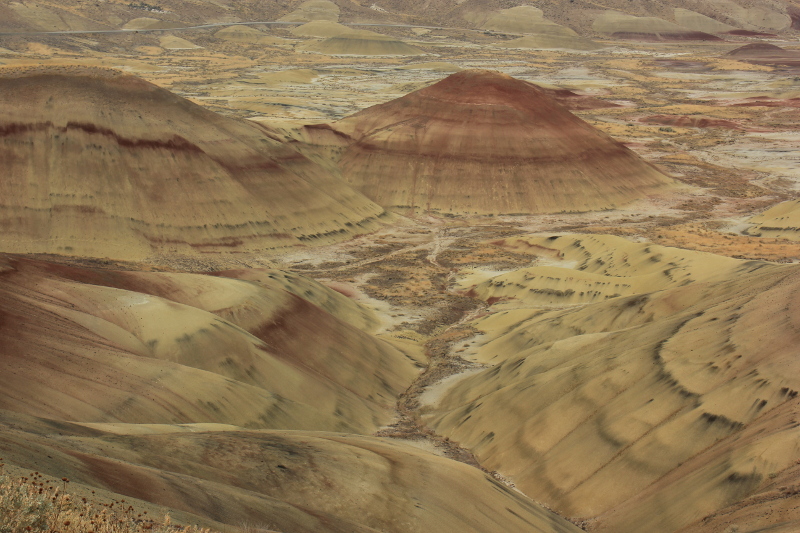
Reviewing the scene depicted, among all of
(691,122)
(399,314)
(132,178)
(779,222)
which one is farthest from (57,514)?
(691,122)

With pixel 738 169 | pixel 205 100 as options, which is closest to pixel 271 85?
pixel 205 100

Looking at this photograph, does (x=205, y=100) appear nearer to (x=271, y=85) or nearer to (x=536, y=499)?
(x=271, y=85)

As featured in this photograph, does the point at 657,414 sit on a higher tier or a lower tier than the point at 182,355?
higher

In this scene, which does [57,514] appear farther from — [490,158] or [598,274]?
[490,158]

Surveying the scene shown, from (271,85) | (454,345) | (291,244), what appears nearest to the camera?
(454,345)

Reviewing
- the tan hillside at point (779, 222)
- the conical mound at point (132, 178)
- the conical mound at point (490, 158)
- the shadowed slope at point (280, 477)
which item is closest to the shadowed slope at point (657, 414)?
the shadowed slope at point (280, 477)

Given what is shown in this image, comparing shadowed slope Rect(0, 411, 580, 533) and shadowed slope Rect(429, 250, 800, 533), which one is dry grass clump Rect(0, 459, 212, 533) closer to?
shadowed slope Rect(0, 411, 580, 533)

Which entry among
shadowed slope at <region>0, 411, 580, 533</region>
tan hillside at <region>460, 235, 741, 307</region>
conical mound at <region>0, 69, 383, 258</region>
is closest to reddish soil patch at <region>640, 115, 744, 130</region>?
tan hillside at <region>460, 235, 741, 307</region>
